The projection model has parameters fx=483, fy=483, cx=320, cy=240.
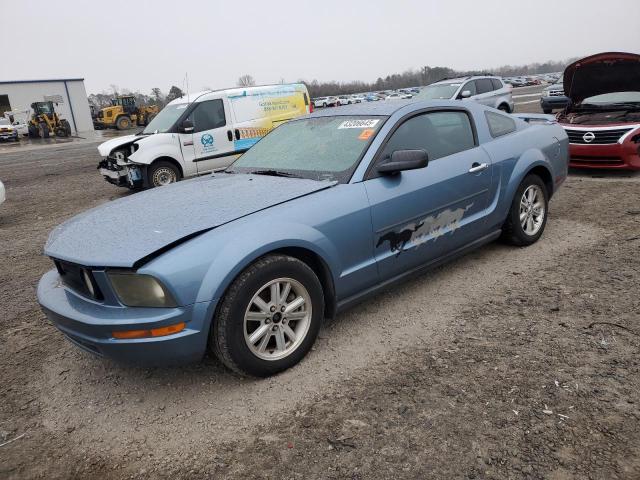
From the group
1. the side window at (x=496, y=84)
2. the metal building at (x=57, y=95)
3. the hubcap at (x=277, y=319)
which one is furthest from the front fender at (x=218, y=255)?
the metal building at (x=57, y=95)

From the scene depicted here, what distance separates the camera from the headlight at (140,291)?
2416 mm

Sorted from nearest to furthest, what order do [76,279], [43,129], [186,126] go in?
[76,279] < [186,126] < [43,129]

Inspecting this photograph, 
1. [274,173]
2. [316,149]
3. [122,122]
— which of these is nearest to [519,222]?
[316,149]

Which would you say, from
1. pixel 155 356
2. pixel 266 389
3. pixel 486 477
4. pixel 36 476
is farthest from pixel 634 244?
pixel 36 476

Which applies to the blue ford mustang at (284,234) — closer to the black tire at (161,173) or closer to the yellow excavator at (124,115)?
the black tire at (161,173)

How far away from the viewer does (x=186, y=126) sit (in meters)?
9.04

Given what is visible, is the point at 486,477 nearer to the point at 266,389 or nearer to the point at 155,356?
the point at 266,389

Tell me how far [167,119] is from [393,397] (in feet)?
27.2

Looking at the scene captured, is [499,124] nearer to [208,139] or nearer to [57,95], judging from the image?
[208,139]

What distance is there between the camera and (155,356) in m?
2.49

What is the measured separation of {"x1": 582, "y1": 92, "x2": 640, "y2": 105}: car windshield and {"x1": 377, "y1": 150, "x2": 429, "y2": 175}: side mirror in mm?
6622

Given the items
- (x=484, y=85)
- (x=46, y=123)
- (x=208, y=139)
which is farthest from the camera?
(x=46, y=123)

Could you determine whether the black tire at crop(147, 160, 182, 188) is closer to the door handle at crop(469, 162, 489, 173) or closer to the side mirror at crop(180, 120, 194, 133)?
the side mirror at crop(180, 120, 194, 133)

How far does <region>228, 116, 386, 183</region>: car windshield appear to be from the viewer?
3.36 metres
